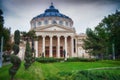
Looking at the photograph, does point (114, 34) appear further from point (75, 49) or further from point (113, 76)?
point (75, 49)

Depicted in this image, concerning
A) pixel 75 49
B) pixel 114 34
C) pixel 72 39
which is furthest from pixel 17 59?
pixel 75 49

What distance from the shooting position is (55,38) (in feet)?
147

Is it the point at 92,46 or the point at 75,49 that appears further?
the point at 75,49

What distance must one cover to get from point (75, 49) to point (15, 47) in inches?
1523

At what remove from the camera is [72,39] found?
43.4 metres

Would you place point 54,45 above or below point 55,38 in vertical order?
below

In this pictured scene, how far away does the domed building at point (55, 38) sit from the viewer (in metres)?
42.6

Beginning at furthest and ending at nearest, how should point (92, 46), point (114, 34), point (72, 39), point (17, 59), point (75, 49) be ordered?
point (75, 49) → point (72, 39) → point (92, 46) → point (114, 34) → point (17, 59)

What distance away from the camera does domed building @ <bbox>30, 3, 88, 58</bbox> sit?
42562 millimetres

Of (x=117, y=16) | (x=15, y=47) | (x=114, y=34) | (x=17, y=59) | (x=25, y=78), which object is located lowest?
(x=25, y=78)

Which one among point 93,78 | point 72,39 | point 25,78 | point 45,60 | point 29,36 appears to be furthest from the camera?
point 72,39

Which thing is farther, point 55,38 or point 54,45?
point 55,38

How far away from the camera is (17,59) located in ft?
27.2

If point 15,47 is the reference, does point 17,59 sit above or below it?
below
